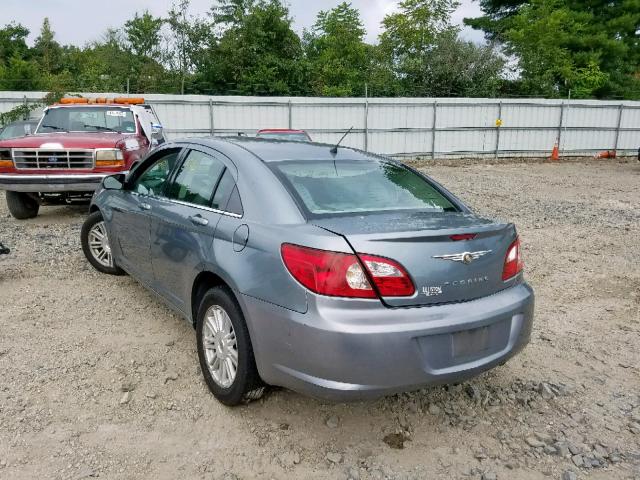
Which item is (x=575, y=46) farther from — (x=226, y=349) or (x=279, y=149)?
Result: (x=226, y=349)

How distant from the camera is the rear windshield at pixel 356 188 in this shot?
3.06 m

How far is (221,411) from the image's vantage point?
123 inches

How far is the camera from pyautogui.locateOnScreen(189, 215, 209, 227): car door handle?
3.23 meters

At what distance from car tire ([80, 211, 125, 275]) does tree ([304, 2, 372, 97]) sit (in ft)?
64.6

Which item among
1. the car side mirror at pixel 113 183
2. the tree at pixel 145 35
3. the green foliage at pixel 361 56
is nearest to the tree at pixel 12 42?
the green foliage at pixel 361 56

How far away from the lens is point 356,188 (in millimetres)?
3316

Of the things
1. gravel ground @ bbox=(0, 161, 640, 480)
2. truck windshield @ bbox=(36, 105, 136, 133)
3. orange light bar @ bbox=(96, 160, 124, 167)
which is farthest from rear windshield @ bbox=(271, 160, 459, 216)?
truck windshield @ bbox=(36, 105, 136, 133)

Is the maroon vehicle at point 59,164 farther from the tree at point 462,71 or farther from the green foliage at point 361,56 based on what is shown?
the tree at point 462,71

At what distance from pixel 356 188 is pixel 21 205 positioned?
6.90m

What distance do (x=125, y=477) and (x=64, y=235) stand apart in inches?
215

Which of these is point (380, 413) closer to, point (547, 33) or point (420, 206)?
point (420, 206)

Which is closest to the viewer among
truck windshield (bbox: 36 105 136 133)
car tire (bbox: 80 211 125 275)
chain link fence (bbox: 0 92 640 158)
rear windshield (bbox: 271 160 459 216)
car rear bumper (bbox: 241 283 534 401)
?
car rear bumper (bbox: 241 283 534 401)

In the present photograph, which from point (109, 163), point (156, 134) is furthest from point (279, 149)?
point (156, 134)

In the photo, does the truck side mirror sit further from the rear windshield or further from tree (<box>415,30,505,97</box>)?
tree (<box>415,30,505,97</box>)
